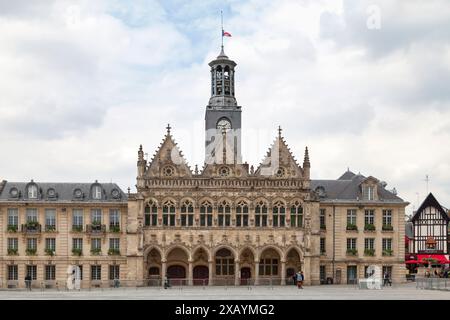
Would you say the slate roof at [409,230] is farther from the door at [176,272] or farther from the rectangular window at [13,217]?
the rectangular window at [13,217]

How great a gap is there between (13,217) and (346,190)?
111 ft

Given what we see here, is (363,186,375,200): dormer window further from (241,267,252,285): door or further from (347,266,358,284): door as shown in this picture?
(241,267,252,285): door

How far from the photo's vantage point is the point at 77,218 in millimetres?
69125

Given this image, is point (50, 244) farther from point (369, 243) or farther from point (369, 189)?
point (369, 189)

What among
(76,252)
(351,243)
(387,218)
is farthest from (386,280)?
(76,252)

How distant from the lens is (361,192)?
72.6m

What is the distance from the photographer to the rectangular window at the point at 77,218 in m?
69.0

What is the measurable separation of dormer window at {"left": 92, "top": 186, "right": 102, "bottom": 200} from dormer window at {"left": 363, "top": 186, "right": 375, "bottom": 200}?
2694cm

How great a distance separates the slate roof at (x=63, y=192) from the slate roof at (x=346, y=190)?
67.9ft

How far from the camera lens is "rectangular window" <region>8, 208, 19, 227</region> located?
6844 centimetres

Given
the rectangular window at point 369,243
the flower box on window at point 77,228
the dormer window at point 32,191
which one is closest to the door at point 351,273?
the rectangular window at point 369,243

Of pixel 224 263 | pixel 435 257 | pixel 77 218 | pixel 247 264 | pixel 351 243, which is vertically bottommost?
pixel 435 257

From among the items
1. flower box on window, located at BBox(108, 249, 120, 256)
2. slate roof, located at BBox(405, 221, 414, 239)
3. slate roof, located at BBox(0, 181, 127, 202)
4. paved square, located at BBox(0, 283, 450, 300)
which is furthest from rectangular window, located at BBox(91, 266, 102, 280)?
slate roof, located at BBox(405, 221, 414, 239)
